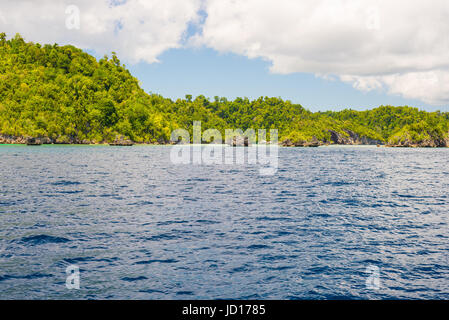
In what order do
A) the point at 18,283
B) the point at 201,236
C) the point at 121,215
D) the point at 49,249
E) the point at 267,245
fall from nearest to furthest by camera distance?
the point at 18,283 → the point at 49,249 → the point at 267,245 → the point at 201,236 → the point at 121,215

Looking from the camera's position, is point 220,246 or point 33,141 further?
point 33,141

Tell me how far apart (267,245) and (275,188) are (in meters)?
22.9

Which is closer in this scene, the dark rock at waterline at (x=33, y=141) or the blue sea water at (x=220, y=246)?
the blue sea water at (x=220, y=246)

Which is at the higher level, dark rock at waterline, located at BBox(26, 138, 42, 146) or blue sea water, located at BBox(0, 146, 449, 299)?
dark rock at waterline, located at BBox(26, 138, 42, 146)

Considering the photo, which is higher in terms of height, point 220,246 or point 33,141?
point 33,141

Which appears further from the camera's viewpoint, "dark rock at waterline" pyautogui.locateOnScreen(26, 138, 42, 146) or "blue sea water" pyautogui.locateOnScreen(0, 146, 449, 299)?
"dark rock at waterline" pyautogui.locateOnScreen(26, 138, 42, 146)

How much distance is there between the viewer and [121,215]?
77.8 ft

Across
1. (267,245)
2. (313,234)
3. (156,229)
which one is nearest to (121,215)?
(156,229)

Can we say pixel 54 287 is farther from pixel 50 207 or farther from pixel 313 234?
pixel 50 207

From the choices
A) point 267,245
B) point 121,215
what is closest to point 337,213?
point 267,245

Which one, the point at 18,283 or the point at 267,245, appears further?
the point at 267,245

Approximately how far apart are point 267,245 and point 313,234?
3.90 m

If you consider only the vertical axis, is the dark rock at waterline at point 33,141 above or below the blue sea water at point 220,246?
above

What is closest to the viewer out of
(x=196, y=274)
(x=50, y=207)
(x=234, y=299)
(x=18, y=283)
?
(x=234, y=299)
